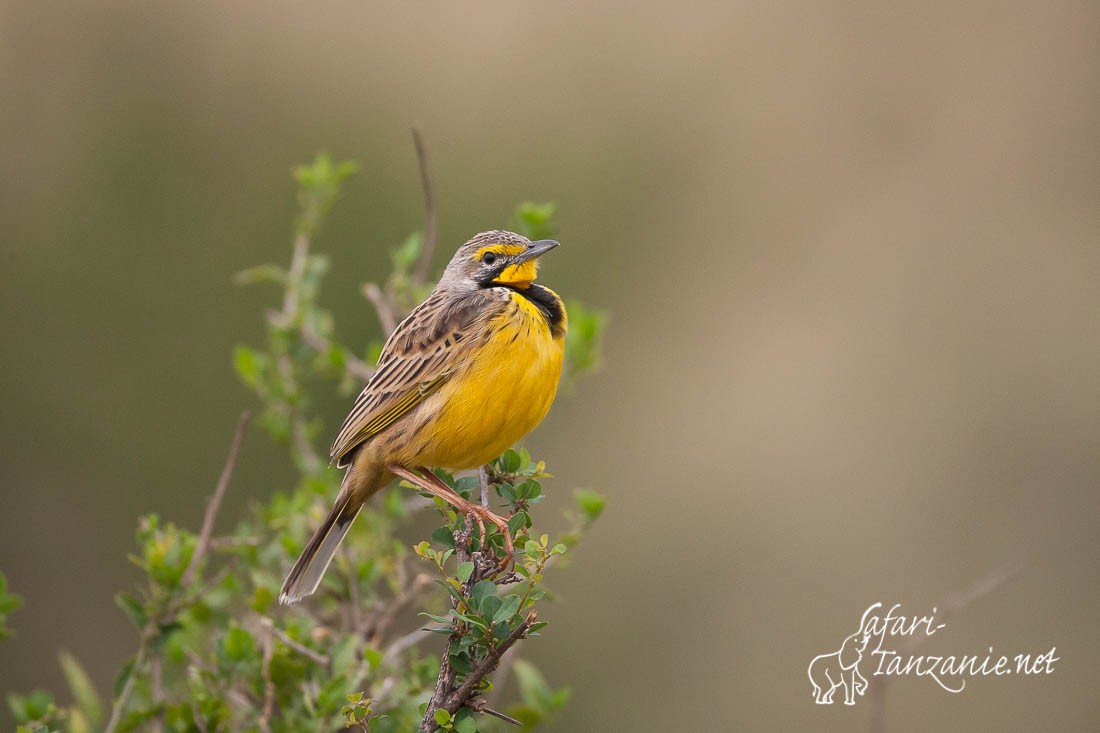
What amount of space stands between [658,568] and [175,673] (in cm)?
627

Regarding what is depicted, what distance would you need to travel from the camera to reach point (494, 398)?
4.50 m

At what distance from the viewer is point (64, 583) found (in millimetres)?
8820

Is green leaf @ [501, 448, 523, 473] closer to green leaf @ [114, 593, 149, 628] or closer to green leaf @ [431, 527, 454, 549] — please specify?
green leaf @ [431, 527, 454, 549]

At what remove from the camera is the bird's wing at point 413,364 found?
470 centimetres

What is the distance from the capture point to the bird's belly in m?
4.46

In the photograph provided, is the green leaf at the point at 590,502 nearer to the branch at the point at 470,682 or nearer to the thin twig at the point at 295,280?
the branch at the point at 470,682

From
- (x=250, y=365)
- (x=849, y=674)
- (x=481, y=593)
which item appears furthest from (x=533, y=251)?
(x=849, y=674)

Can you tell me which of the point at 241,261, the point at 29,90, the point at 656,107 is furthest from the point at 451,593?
the point at 656,107

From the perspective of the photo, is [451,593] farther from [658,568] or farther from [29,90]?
[29,90]

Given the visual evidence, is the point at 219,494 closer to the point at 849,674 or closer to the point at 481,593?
the point at 481,593

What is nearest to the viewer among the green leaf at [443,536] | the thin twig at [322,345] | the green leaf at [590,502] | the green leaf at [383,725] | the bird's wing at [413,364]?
the green leaf at [383,725]

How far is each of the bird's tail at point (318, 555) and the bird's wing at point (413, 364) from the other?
0.79ft

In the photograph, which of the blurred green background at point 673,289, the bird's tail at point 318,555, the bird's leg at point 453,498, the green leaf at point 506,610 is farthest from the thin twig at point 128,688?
the blurred green background at point 673,289

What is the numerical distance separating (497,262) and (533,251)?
16 centimetres
